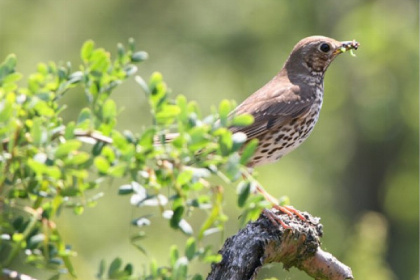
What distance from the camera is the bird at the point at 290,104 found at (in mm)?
5094

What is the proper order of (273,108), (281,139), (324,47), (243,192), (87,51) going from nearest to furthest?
(243,192)
(87,51)
(281,139)
(273,108)
(324,47)

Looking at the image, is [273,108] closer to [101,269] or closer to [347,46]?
[347,46]

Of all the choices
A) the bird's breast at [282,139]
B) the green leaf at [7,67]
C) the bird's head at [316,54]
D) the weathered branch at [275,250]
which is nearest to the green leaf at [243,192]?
the green leaf at [7,67]

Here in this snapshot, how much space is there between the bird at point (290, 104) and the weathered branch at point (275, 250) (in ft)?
2.60

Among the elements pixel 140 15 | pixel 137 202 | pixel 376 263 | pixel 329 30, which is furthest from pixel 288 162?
pixel 137 202

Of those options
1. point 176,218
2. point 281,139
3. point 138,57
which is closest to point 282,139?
point 281,139

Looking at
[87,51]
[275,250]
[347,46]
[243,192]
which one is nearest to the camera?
[243,192]

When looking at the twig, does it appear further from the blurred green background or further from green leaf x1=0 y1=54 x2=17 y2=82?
the blurred green background

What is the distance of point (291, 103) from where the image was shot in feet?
17.5

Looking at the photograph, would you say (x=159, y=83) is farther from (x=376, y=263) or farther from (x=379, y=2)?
(x=379, y=2)

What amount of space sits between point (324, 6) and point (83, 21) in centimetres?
419

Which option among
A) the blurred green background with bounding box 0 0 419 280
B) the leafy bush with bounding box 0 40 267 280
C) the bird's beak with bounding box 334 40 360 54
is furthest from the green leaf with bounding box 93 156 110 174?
the blurred green background with bounding box 0 0 419 280

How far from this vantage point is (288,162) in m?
15.8

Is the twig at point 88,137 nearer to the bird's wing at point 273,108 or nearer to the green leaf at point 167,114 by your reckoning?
the green leaf at point 167,114
